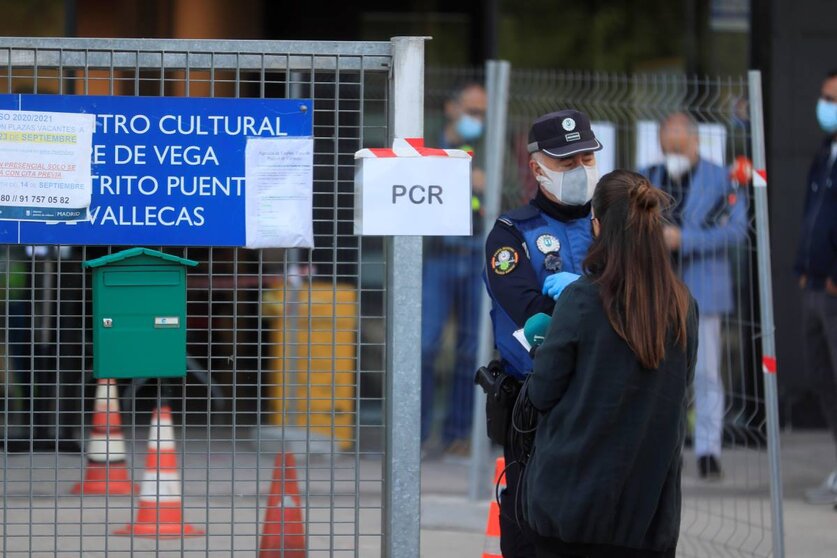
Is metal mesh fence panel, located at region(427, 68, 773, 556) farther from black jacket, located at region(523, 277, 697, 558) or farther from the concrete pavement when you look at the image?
black jacket, located at region(523, 277, 697, 558)

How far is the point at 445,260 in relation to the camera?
940 cm

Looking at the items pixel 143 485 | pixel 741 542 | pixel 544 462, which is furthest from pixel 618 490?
pixel 143 485

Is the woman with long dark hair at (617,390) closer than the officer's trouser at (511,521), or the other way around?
the woman with long dark hair at (617,390)

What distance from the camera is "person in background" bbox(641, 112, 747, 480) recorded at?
7578 millimetres

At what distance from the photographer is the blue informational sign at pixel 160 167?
14.8ft

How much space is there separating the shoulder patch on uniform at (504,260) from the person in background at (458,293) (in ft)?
15.3

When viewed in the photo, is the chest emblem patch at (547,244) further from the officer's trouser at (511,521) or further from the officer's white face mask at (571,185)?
the officer's trouser at (511,521)

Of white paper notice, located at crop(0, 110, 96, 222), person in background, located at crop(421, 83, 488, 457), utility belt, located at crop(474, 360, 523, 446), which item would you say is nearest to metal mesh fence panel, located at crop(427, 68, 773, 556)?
person in background, located at crop(421, 83, 488, 457)

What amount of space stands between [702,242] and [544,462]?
14.2 feet

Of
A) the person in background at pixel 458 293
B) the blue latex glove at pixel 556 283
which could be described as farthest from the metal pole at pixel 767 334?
the person in background at pixel 458 293


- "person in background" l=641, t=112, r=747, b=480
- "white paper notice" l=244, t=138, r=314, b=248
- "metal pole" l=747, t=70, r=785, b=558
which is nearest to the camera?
"white paper notice" l=244, t=138, r=314, b=248

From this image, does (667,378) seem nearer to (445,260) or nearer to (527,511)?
(527,511)

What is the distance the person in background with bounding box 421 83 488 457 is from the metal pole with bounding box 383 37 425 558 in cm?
463

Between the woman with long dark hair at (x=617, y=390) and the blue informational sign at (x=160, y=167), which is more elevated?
the blue informational sign at (x=160, y=167)
